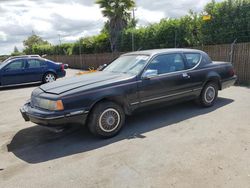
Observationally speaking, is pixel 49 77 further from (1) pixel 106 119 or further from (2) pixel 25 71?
(1) pixel 106 119

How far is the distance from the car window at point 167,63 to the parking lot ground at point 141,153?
108 centimetres

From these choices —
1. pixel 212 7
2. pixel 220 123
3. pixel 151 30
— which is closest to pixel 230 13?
pixel 212 7

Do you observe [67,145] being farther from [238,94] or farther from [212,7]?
[212,7]

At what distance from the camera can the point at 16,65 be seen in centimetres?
1225

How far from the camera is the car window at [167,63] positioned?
5576 millimetres

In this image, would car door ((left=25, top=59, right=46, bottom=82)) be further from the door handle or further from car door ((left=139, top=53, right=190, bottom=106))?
the door handle

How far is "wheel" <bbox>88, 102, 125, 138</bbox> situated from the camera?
4711 mm

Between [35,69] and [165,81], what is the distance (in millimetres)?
8778

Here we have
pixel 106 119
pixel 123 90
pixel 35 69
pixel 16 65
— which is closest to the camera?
pixel 106 119

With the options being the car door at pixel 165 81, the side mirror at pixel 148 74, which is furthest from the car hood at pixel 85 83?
the car door at pixel 165 81

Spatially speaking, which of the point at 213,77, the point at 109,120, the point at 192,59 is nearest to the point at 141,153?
the point at 109,120

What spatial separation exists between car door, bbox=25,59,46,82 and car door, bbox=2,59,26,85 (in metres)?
0.23

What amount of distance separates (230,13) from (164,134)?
7.88 meters

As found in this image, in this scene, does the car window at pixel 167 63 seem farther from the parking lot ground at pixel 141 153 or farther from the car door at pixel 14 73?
the car door at pixel 14 73
